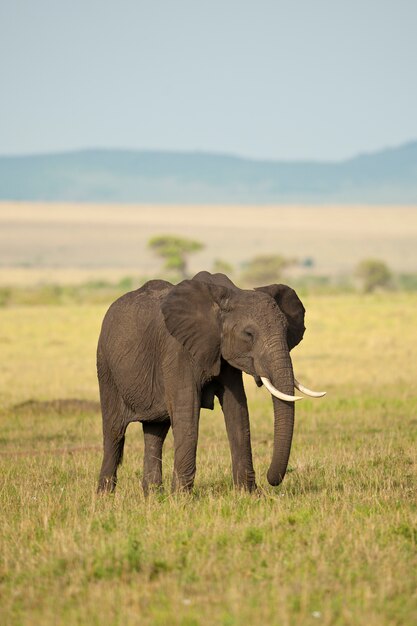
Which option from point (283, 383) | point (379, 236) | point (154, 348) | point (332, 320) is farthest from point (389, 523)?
point (379, 236)

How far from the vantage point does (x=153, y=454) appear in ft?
40.3

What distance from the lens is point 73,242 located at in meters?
160

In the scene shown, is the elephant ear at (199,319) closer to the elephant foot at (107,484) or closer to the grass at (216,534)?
the grass at (216,534)

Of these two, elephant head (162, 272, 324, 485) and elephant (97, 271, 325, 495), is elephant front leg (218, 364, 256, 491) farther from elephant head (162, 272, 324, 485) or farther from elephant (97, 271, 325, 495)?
elephant head (162, 272, 324, 485)

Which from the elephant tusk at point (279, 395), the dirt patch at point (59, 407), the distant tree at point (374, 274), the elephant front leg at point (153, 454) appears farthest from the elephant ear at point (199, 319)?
the distant tree at point (374, 274)

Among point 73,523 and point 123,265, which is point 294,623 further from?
point 123,265

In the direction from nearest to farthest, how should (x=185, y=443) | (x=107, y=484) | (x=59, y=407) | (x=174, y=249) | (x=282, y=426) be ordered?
(x=282, y=426), (x=185, y=443), (x=107, y=484), (x=59, y=407), (x=174, y=249)

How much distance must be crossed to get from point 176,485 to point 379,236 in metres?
161

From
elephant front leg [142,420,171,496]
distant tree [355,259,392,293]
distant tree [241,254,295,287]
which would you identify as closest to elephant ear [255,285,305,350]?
elephant front leg [142,420,171,496]

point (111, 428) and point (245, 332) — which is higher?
point (245, 332)

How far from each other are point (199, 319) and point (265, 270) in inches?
3400

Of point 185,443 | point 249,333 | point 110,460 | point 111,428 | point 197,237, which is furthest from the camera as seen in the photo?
point 197,237

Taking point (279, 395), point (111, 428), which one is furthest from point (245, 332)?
point (111, 428)

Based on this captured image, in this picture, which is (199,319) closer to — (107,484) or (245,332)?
(245,332)
